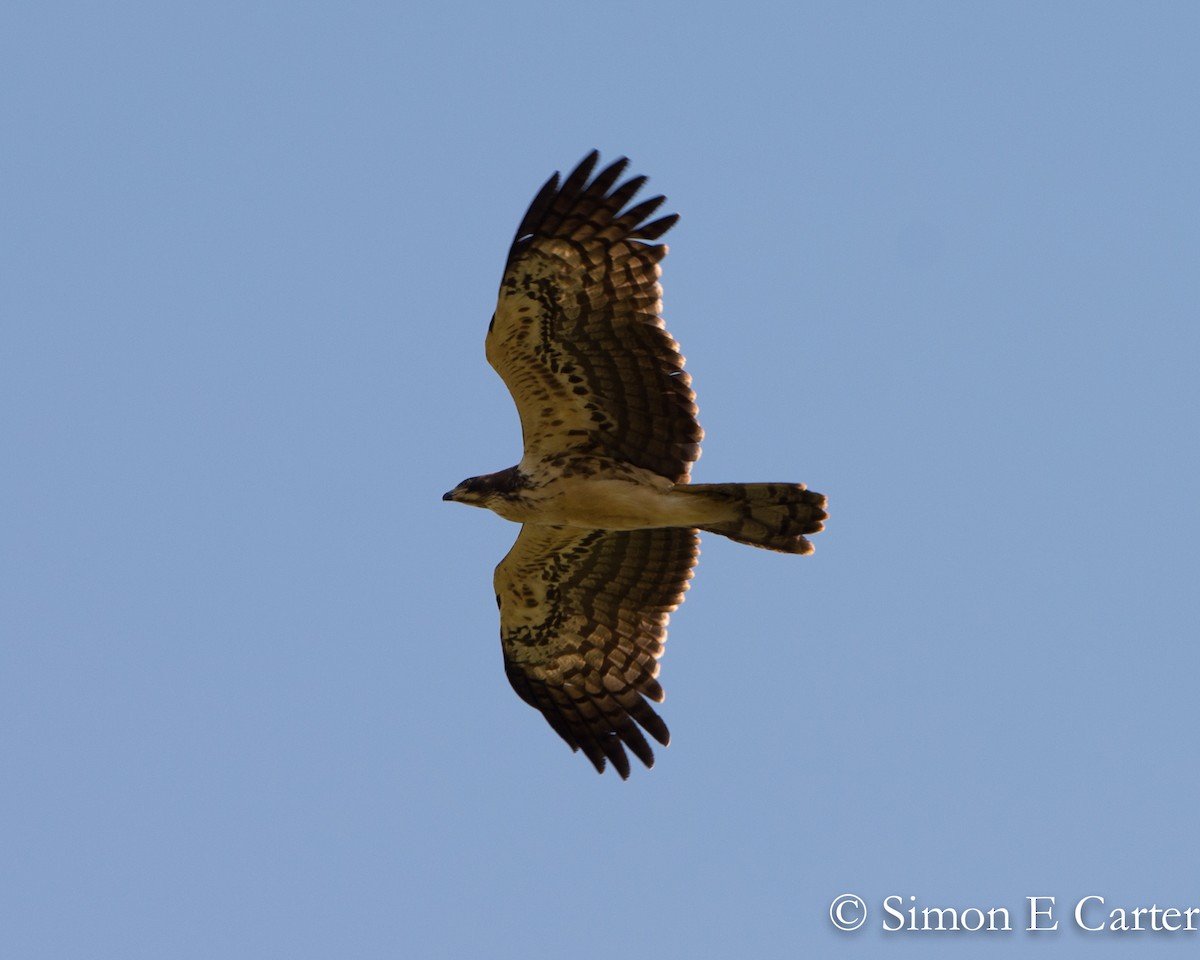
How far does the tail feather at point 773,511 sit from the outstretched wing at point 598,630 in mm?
1102

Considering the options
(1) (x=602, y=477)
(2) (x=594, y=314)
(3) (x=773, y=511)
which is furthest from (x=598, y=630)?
(2) (x=594, y=314)

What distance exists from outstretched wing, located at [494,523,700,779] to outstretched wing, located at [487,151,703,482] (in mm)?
1314

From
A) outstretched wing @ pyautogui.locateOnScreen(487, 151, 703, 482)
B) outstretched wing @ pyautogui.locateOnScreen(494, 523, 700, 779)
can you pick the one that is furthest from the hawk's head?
outstretched wing @ pyautogui.locateOnScreen(494, 523, 700, 779)

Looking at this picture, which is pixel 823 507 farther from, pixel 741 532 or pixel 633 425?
pixel 633 425

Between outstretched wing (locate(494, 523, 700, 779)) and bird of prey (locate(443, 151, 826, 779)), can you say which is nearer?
bird of prey (locate(443, 151, 826, 779))

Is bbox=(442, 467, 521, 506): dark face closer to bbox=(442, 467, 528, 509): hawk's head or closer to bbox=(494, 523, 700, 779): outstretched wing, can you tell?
bbox=(442, 467, 528, 509): hawk's head

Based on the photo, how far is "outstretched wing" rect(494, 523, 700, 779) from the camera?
12.9 metres

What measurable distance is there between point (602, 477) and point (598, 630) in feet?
5.32

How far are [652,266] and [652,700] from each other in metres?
3.27

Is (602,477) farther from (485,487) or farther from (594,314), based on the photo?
(594,314)

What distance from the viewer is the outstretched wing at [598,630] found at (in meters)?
12.9

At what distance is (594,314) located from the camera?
1145 cm

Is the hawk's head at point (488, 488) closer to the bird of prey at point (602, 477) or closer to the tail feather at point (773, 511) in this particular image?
the bird of prey at point (602, 477)

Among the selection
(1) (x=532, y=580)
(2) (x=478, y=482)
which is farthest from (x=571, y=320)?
(1) (x=532, y=580)
